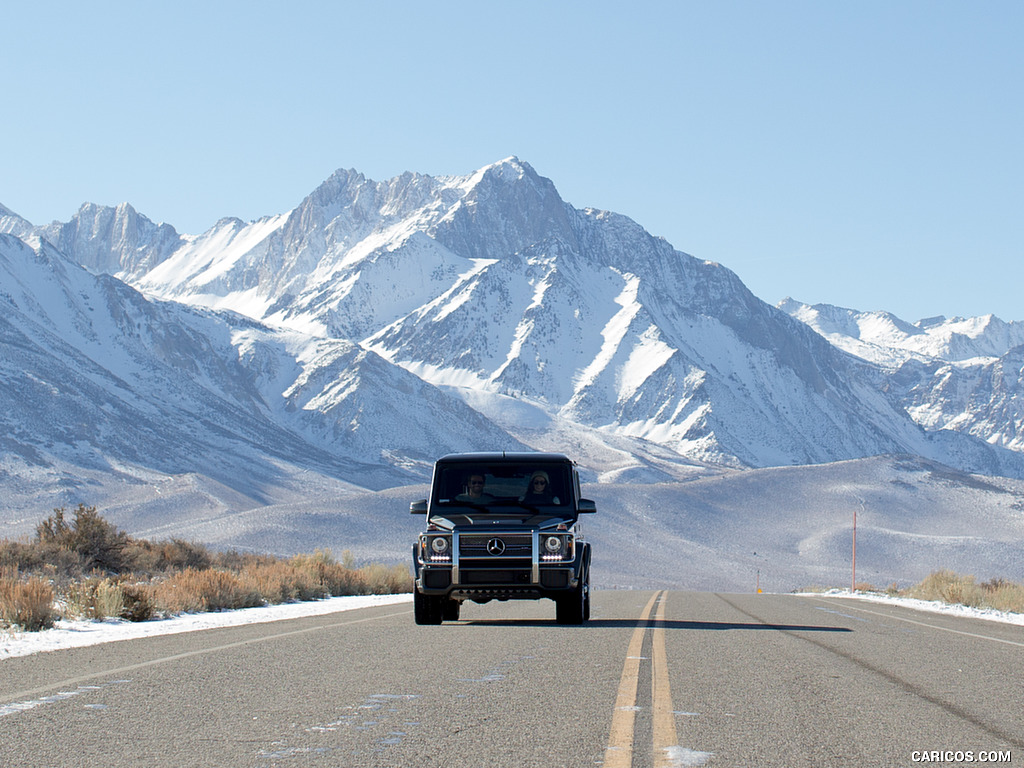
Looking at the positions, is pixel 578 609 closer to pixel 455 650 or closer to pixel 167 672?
pixel 455 650

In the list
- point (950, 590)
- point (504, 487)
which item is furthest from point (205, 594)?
point (950, 590)

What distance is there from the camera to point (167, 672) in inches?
398

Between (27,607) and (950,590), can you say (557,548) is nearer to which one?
(27,607)

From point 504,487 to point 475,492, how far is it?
400mm

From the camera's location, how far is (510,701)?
867 cm

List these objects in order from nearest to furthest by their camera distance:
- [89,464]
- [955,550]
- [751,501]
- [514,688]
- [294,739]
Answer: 1. [294,739]
2. [514,688]
3. [955,550]
4. [751,501]
5. [89,464]

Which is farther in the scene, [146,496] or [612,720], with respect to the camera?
[146,496]

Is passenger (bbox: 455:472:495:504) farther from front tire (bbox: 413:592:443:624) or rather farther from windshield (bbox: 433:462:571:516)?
front tire (bbox: 413:592:443:624)

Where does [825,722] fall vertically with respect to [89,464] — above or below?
below

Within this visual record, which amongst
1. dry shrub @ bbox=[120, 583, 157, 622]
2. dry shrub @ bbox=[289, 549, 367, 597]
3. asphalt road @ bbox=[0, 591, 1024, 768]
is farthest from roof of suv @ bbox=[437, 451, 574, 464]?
dry shrub @ bbox=[289, 549, 367, 597]

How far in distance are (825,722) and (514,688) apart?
2.41 meters

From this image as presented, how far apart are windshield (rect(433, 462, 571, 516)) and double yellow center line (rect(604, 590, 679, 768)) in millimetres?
4172

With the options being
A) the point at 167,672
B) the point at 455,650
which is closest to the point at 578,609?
the point at 455,650

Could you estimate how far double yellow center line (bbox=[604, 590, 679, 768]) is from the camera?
670cm
